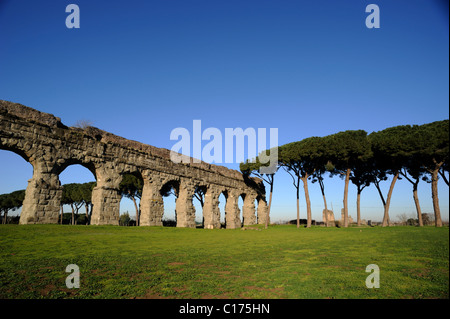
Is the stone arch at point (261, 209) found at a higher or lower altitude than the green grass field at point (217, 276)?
lower

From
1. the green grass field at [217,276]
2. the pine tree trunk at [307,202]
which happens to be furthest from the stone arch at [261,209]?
the green grass field at [217,276]

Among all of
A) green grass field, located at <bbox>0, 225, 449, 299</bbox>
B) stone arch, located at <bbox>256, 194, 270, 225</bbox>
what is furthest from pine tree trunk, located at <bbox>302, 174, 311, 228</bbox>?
green grass field, located at <bbox>0, 225, 449, 299</bbox>

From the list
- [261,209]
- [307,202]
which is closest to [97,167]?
[307,202]

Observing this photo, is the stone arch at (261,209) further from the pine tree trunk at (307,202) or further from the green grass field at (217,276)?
the green grass field at (217,276)

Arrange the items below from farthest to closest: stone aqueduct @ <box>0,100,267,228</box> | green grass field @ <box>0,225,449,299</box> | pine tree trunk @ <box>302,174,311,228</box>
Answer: pine tree trunk @ <box>302,174,311,228</box> → stone aqueduct @ <box>0,100,267,228</box> → green grass field @ <box>0,225,449,299</box>

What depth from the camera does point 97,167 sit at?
16.0m

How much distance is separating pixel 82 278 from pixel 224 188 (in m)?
23.1

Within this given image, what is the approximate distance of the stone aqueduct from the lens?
1270 centimetres

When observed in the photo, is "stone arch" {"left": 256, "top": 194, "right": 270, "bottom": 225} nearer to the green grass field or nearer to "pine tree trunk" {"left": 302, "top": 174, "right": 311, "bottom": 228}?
"pine tree trunk" {"left": 302, "top": 174, "right": 311, "bottom": 228}

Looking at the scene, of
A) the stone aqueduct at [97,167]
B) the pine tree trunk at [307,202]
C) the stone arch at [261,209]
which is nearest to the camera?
the stone aqueduct at [97,167]

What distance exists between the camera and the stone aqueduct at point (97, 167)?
12.7 metres

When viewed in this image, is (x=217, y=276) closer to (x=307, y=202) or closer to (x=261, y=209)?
(x=307, y=202)

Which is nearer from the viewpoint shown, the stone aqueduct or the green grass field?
the green grass field

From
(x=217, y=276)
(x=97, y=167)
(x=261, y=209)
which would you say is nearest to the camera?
→ (x=217, y=276)
